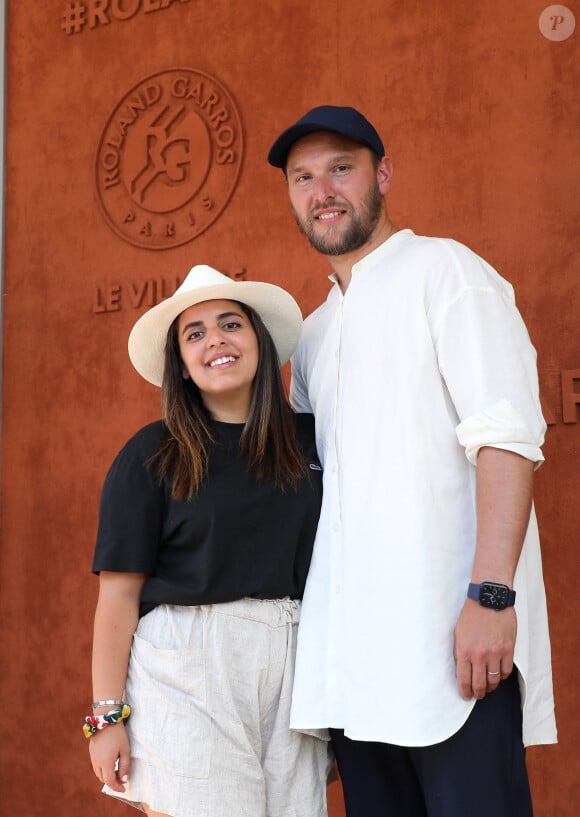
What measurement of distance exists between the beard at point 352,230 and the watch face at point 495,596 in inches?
36.9

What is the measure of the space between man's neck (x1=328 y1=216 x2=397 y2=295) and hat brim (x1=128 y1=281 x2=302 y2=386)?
0.15m

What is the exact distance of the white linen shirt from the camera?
213 centimetres

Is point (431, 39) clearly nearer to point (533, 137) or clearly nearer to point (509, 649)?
point (533, 137)

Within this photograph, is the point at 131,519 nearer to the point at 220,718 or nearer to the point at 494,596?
the point at 220,718

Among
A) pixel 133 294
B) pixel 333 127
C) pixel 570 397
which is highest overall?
pixel 333 127

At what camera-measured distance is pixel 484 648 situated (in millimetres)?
2053

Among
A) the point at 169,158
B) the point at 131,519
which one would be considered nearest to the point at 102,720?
the point at 131,519

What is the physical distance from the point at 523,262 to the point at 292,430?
1.35 meters

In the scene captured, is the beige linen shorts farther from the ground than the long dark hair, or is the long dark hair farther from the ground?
the long dark hair

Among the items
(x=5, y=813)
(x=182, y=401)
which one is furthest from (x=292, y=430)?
(x=5, y=813)

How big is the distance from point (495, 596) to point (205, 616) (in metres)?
0.66

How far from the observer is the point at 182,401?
2.50m

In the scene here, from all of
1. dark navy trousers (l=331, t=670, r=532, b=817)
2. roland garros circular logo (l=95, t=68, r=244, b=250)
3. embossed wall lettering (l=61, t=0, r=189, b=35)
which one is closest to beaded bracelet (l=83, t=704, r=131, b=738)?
dark navy trousers (l=331, t=670, r=532, b=817)

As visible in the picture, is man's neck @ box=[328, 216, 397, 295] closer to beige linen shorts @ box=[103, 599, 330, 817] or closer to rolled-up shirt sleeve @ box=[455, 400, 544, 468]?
rolled-up shirt sleeve @ box=[455, 400, 544, 468]
